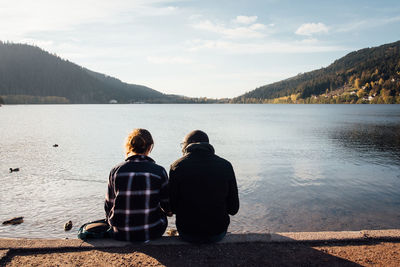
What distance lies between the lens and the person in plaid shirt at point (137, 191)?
193 inches

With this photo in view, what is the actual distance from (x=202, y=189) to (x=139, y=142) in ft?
4.39

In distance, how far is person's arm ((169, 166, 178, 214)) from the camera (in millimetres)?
5035

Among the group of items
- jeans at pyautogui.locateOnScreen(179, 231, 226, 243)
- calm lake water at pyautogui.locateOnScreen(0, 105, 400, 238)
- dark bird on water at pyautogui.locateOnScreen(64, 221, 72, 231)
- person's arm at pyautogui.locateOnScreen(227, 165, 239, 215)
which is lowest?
calm lake water at pyautogui.locateOnScreen(0, 105, 400, 238)

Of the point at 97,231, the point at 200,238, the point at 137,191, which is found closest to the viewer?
the point at 137,191

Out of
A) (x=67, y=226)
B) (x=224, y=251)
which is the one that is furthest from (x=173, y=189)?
(x=67, y=226)

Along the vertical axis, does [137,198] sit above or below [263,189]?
above

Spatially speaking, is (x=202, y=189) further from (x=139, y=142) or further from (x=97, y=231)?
(x=97, y=231)

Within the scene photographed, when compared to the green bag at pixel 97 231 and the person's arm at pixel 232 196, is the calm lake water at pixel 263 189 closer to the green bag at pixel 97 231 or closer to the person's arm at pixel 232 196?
the green bag at pixel 97 231

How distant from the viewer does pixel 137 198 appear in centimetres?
499

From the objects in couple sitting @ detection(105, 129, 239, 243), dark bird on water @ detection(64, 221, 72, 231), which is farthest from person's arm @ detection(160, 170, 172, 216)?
dark bird on water @ detection(64, 221, 72, 231)

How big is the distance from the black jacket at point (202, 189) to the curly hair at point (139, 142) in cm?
58

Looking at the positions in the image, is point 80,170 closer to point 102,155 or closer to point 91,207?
point 102,155

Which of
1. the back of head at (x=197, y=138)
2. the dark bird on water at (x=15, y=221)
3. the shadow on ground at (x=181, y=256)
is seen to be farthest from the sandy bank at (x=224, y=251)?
the dark bird on water at (x=15, y=221)

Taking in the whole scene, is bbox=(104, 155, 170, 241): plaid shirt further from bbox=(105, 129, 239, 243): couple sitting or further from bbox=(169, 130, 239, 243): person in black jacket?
bbox=(169, 130, 239, 243): person in black jacket
